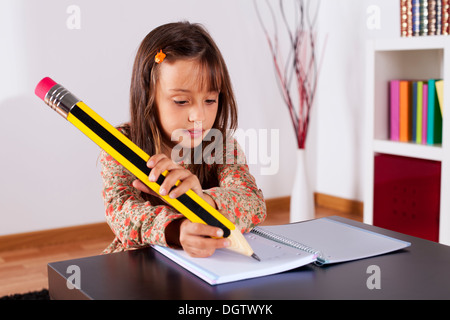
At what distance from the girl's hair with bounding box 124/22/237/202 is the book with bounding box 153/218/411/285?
1.22ft

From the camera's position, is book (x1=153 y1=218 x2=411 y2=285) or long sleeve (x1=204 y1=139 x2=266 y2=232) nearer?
book (x1=153 y1=218 x2=411 y2=285)

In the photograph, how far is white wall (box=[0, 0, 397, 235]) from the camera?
2254mm

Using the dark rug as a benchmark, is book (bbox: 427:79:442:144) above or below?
above

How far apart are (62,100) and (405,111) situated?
1.94m

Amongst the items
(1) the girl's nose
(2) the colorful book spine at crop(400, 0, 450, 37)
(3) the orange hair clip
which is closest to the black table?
(1) the girl's nose

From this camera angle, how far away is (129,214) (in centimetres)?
82

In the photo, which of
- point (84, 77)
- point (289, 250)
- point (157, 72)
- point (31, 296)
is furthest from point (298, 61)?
point (289, 250)

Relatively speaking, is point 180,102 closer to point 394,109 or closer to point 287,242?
point 287,242

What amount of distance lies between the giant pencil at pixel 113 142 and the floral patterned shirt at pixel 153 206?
11cm

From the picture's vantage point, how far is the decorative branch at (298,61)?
2.88 metres

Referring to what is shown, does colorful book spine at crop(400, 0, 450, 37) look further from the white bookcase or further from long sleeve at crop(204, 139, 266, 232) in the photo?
long sleeve at crop(204, 139, 266, 232)

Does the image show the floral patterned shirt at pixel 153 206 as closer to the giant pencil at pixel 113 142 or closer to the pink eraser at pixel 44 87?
the giant pencil at pixel 113 142

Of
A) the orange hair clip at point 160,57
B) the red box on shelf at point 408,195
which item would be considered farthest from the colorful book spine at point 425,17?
the orange hair clip at point 160,57

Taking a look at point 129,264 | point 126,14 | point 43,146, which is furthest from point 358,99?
point 129,264
